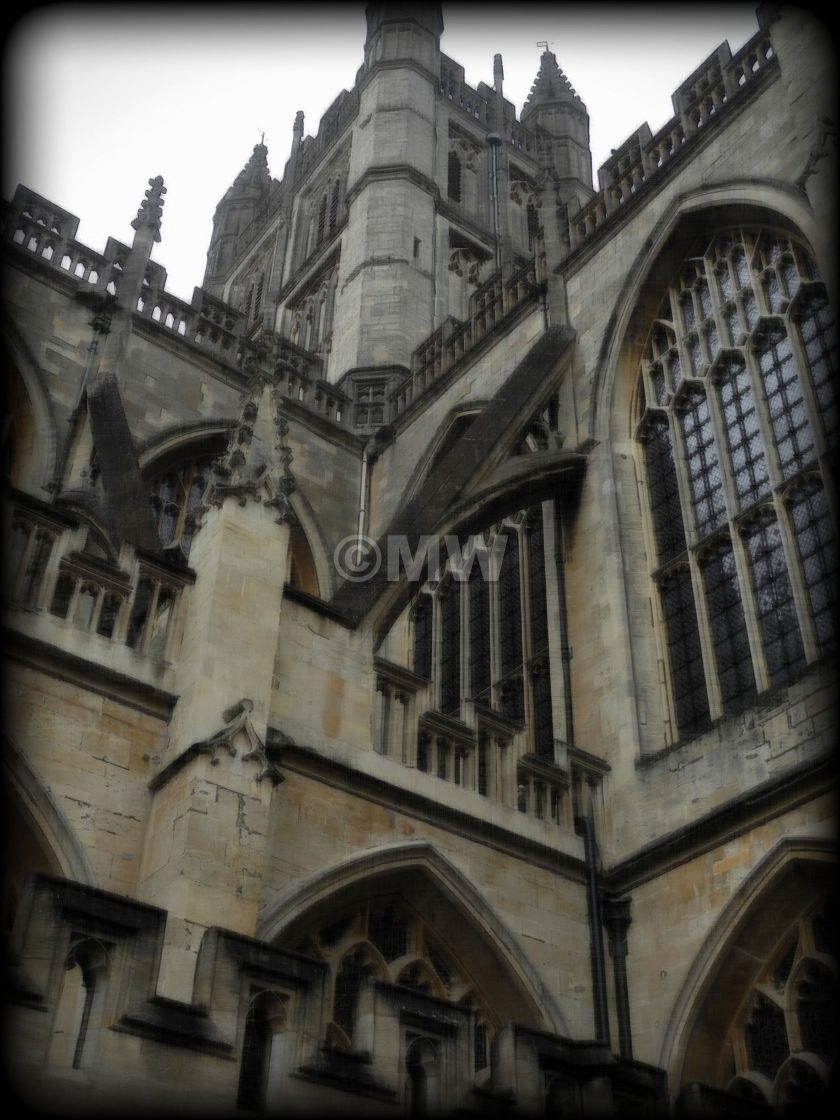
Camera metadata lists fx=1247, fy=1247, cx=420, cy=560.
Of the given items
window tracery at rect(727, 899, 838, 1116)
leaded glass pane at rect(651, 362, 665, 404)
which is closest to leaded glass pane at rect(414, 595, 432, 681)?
leaded glass pane at rect(651, 362, 665, 404)

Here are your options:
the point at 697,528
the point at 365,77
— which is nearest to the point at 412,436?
the point at 697,528

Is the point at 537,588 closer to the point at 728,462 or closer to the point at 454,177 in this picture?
the point at 728,462

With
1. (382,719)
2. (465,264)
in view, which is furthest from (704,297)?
(465,264)

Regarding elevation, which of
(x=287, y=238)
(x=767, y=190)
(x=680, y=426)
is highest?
(x=287, y=238)

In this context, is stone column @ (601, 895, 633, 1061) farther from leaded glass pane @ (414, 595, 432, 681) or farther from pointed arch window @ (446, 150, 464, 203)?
pointed arch window @ (446, 150, 464, 203)

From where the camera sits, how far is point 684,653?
11445 millimetres

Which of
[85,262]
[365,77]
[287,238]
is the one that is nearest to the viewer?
[85,262]

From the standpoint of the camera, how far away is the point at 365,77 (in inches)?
Answer: 1034

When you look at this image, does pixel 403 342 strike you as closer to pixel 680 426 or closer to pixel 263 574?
pixel 680 426

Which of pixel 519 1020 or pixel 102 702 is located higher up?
pixel 102 702

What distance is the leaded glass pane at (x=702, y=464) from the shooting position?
1179 cm

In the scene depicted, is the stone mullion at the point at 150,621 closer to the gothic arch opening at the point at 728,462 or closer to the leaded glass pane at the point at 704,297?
the gothic arch opening at the point at 728,462

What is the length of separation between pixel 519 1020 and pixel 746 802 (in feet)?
7.86

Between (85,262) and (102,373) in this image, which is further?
(85,262)
